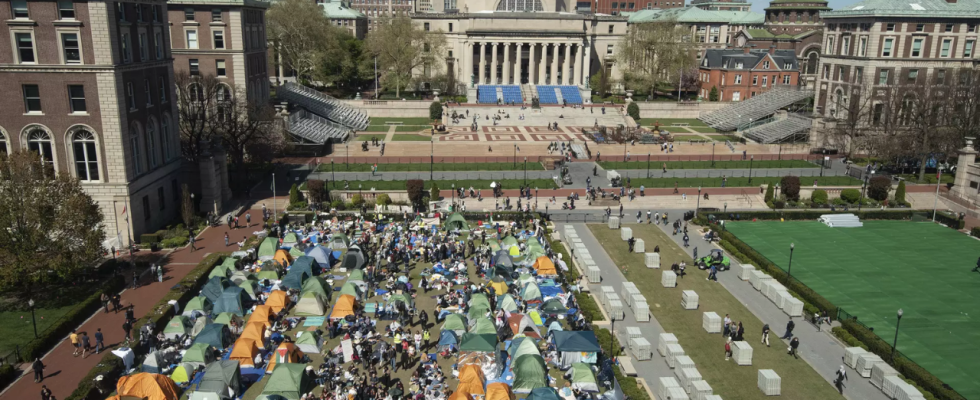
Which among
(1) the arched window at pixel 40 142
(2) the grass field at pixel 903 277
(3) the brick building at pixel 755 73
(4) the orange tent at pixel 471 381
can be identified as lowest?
(2) the grass field at pixel 903 277

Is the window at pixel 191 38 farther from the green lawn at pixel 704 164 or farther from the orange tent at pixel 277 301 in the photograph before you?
the orange tent at pixel 277 301

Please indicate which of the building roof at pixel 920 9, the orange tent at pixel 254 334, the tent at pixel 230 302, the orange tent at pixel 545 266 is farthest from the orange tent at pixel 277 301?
the building roof at pixel 920 9

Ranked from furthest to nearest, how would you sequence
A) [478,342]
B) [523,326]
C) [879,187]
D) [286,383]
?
[879,187] → [523,326] → [478,342] → [286,383]

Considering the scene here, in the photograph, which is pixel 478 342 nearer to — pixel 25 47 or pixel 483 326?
pixel 483 326

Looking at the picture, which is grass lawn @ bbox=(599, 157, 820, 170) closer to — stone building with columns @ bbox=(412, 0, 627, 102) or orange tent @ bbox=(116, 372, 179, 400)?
stone building with columns @ bbox=(412, 0, 627, 102)

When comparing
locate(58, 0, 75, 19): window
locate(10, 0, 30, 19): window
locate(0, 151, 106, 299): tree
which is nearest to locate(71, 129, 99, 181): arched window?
locate(58, 0, 75, 19): window

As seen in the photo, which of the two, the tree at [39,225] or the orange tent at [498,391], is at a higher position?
the tree at [39,225]

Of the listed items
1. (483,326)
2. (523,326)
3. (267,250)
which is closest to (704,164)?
(523,326)
